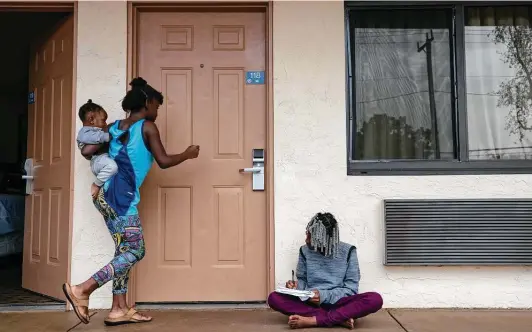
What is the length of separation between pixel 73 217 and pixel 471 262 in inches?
125

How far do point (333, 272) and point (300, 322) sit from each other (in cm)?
44

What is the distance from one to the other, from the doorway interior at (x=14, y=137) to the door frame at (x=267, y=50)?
0.62 m

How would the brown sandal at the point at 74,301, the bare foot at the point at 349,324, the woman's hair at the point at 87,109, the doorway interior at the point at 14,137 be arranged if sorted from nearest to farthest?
1. the brown sandal at the point at 74,301
2. the bare foot at the point at 349,324
3. the woman's hair at the point at 87,109
4. the doorway interior at the point at 14,137

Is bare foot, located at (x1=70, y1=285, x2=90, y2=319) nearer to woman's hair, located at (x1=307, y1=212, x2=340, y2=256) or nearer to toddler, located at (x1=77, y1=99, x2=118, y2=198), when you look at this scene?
toddler, located at (x1=77, y1=99, x2=118, y2=198)

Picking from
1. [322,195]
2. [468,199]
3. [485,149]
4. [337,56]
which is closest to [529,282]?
[468,199]

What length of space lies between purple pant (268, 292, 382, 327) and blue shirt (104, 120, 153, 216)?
4.00ft

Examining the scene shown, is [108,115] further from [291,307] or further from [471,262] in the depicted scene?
[471,262]

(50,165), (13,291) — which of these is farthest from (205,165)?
(13,291)

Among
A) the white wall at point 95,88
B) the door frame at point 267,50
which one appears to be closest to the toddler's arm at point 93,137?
the white wall at point 95,88

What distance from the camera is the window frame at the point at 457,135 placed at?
439 cm

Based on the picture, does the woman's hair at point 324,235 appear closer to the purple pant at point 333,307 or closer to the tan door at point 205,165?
the purple pant at point 333,307

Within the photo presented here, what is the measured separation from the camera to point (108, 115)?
438 cm

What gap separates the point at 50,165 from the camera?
479 centimetres

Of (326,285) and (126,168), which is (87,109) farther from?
(326,285)
